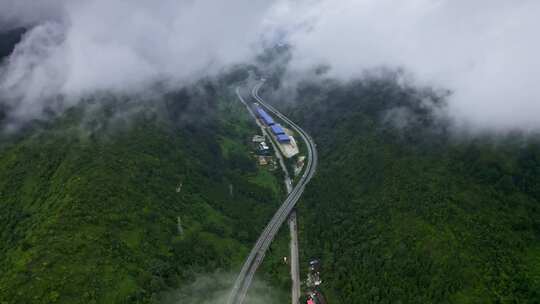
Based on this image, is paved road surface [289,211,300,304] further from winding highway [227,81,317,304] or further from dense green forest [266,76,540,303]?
winding highway [227,81,317,304]

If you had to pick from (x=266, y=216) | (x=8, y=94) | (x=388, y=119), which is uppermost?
(x=8, y=94)

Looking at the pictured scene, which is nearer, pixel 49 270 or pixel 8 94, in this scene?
pixel 49 270

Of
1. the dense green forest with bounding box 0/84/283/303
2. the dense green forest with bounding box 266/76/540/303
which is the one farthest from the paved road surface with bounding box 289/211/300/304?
the dense green forest with bounding box 0/84/283/303

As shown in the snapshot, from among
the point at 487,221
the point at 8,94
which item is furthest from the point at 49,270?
the point at 487,221

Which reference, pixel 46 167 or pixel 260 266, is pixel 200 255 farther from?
pixel 46 167

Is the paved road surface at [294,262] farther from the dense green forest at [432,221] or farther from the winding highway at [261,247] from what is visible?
the winding highway at [261,247]

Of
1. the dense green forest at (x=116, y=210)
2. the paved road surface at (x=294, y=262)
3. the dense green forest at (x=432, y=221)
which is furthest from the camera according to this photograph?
the paved road surface at (x=294, y=262)

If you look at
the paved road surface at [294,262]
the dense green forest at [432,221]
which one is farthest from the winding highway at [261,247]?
the dense green forest at [432,221]
